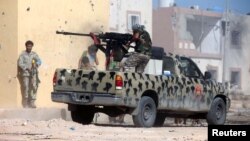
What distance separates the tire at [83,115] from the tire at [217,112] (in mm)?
2921

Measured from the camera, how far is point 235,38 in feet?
180

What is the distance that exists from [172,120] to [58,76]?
22.5 ft

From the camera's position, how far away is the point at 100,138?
9492 millimetres

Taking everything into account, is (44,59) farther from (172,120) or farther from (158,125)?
(172,120)

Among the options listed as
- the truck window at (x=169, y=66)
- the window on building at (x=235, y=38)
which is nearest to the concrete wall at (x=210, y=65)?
the window on building at (x=235, y=38)

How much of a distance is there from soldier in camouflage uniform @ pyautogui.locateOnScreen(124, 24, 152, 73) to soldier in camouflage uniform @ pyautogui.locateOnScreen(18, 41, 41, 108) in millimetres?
2831

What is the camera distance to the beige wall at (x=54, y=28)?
48.8 feet

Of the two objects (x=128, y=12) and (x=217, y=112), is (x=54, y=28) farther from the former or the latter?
(x=128, y=12)

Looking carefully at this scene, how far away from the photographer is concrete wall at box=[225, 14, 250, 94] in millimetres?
53750

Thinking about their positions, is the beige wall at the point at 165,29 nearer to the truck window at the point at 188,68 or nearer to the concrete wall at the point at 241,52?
the concrete wall at the point at 241,52

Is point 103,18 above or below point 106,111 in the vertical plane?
above

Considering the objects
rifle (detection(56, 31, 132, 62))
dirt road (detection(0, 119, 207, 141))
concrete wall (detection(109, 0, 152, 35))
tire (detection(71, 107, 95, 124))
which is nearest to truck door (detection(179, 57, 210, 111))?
rifle (detection(56, 31, 132, 62))

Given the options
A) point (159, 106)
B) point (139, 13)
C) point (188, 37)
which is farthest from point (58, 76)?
point (188, 37)

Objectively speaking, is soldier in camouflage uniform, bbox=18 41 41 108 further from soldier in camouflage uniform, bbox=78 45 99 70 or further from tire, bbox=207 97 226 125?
tire, bbox=207 97 226 125
